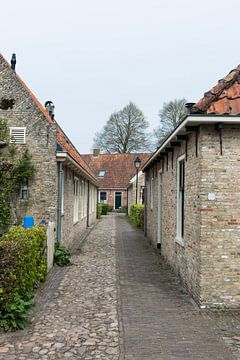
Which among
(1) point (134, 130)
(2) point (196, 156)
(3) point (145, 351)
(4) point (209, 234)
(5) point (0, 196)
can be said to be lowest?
(3) point (145, 351)

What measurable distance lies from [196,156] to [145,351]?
3809 mm

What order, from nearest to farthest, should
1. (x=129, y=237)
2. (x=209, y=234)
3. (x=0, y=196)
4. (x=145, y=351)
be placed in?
(x=145, y=351) → (x=209, y=234) → (x=0, y=196) → (x=129, y=237)

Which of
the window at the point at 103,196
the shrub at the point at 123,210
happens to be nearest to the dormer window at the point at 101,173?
the window at the point at 103,196

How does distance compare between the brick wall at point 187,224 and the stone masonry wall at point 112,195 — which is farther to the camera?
the stone masonry wall at point 112,195

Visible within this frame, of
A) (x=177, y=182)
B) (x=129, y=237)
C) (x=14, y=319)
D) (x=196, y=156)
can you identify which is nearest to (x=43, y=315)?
(x=14, y=319)

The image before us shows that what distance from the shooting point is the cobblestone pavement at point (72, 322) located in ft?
16.2

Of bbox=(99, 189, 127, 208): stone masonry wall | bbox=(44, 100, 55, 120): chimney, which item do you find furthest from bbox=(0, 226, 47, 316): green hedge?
bbox=(99, 189, 127, 208): stone masonry wall

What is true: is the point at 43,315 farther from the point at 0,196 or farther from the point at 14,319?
the point at 0,196

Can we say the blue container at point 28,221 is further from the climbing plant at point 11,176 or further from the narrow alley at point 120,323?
the narrow alley at point 120,323

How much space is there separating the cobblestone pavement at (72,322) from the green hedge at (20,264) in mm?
454

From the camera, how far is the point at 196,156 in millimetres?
7336

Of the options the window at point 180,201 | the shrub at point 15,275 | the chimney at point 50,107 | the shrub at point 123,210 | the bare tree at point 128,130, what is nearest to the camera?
the shrub at point 15,275

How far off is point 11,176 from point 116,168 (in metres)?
34.2

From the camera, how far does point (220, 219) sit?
22.7 feet
